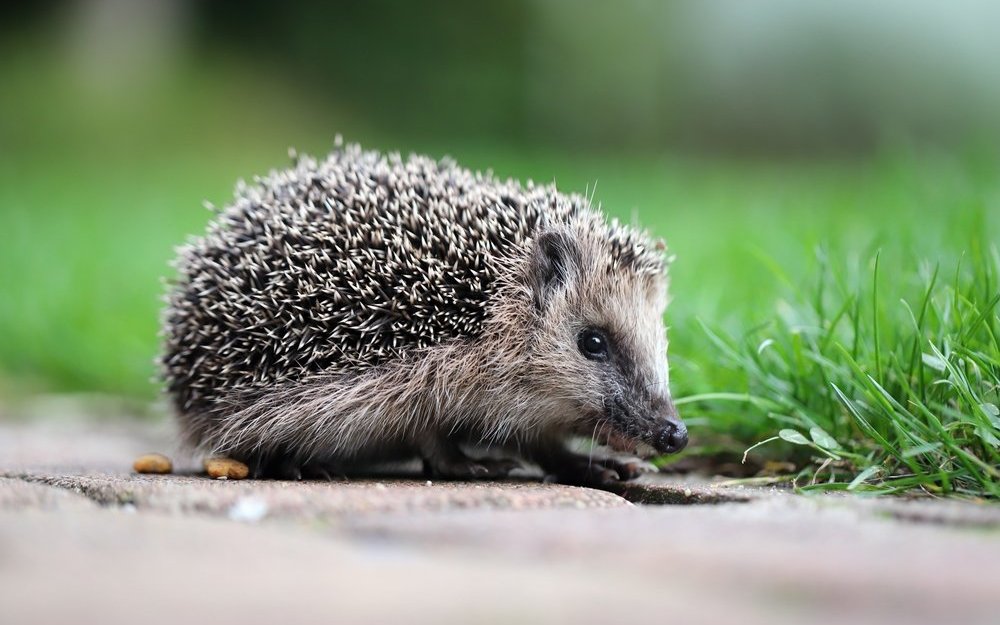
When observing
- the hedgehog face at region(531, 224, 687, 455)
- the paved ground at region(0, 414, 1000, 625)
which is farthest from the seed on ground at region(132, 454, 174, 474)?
the hedgehog face at region(531, 224, 687, 455)

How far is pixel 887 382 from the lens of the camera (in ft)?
10.4

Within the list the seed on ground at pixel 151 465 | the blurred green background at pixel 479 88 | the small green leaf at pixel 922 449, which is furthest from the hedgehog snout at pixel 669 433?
the blurred green background at pixel 479 88

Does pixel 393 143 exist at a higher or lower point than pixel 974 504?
higher

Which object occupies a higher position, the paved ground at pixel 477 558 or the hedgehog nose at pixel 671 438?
the hedgehog nose at pixel 671 438

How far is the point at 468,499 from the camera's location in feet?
8.30

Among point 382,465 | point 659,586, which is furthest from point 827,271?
point 659,586

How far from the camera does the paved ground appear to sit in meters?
1.53

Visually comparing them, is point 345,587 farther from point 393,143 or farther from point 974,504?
point 393,143

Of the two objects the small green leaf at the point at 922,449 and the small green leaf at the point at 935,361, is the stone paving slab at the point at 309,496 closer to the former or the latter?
the small green leaf at the point at 922,449

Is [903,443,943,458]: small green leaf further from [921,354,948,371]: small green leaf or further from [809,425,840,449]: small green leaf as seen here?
[809,425,840,449]: small green leaf

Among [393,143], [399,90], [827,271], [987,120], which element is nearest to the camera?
[827,271]

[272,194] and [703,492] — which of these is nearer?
[703,492]

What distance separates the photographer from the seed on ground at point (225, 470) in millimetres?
3389

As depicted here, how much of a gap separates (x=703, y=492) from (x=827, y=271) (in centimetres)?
155
